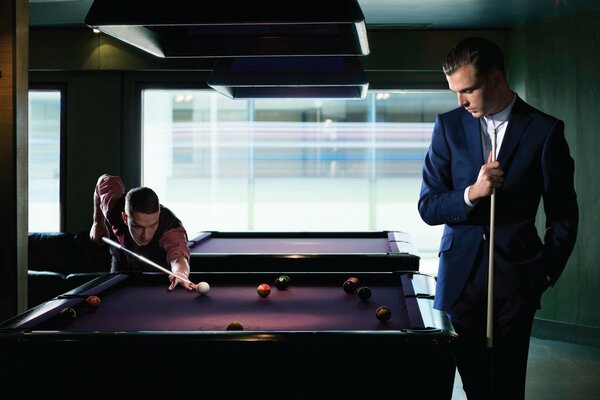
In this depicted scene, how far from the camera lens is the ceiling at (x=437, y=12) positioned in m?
5.85

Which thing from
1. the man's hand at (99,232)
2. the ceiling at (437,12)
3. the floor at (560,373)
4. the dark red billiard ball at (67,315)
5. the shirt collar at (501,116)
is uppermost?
the ceiling at (437,12)

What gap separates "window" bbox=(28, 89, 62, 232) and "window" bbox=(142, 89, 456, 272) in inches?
35.4

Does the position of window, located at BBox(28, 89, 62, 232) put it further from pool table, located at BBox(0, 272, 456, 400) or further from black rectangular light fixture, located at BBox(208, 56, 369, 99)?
pool table, located at BBox(0, 272, 456, 400)

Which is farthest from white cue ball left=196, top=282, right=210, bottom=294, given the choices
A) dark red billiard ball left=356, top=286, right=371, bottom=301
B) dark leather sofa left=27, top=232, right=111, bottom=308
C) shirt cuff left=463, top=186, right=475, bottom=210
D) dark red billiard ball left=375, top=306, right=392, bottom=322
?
dark leather sofa left=27, top=232, right=111, bottom=308

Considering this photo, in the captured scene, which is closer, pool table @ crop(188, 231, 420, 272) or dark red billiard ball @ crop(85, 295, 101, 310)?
dark red billiard ball @ crop(85, 295, 101, 310)

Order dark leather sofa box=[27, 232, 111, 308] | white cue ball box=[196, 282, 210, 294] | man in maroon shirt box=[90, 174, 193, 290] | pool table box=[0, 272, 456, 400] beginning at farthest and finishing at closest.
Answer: dark leather sofa box=[27, 232, 111, 308] < man in maroon shirt box=[90, 174, 193, 290] < white cue ball box=[196, 282, 210, 294] < pool table box=[0, 272, 456, 400]

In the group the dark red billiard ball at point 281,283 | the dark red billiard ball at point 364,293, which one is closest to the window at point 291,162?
the dark red billiard ball at point 281,283

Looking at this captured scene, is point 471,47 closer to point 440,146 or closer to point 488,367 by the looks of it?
point 440,146

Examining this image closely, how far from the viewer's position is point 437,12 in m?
6.21

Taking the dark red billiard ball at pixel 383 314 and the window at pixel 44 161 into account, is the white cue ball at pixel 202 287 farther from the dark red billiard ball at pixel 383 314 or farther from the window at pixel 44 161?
the window at pixel 44 161

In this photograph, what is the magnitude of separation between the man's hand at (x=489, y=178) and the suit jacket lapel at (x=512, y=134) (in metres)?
0.11

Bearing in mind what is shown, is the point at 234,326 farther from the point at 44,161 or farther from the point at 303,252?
the point at 44,161

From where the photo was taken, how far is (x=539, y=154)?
2.47 metres

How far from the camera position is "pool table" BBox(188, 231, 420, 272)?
4.51 m
